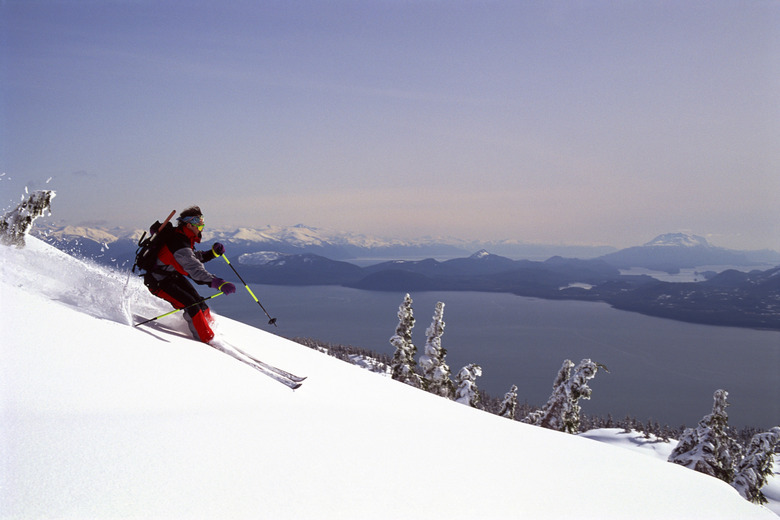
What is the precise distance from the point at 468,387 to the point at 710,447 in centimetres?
Answer: 1339

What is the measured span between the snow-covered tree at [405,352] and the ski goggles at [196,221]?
2099cm

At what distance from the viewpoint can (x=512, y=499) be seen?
4289mm

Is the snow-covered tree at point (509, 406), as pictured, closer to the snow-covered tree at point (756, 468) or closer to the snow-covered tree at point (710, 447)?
the snow-covered tree at point (710, 447)

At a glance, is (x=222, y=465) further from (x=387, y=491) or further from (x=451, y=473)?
(x=451, y=473)

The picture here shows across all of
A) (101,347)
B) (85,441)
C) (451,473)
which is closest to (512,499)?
(451,473)

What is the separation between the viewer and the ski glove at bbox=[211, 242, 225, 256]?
7178mm

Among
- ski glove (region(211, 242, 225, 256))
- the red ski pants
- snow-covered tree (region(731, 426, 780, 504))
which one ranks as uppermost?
ski glove (region(211, 242, 225, 256))

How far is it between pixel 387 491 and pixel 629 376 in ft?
536

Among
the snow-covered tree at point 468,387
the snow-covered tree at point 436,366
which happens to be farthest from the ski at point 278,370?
the snow-covered tree at point 436,366

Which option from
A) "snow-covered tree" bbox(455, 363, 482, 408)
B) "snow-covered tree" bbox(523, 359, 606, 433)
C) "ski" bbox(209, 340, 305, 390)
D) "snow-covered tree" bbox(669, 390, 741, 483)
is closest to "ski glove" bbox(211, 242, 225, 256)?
"ski" bbox(209, 340, 305, 390)

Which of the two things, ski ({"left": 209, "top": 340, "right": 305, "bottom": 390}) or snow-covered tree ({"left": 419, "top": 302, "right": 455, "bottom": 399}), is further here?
snow-covered tree ({"left": 419, "top": 302, "right": 455, "bottom": 399})

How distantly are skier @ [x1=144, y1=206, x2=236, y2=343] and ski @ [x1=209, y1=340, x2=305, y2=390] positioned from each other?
0.27 meters

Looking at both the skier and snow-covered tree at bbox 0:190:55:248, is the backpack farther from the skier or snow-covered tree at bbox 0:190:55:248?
snow-covered tree at bbox 0:190:55:248

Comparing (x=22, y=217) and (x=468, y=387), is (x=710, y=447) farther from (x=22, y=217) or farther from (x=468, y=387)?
(x=22, y=217)
